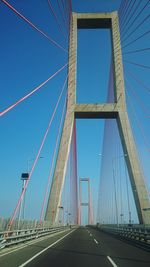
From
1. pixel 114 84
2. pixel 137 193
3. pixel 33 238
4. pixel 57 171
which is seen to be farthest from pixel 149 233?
pixel 114 84

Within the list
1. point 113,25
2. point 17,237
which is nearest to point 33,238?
point 17,237

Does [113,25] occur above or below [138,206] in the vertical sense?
above

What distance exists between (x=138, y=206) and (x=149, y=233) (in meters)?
11.5

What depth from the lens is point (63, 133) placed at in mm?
33750

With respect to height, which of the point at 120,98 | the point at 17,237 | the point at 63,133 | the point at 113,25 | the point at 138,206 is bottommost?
the point at 17,237

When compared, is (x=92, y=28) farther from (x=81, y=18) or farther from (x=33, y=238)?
(x=33, y=238)

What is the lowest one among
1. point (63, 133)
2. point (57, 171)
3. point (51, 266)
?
point (51, 266)

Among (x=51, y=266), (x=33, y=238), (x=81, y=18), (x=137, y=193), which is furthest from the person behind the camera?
(x=81, y=18)

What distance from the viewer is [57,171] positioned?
33.5 m

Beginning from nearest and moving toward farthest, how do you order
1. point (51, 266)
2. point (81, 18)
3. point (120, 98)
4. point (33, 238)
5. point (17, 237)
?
point (51, 266)
point (17, 237)
point (33, 238)
point (120, 98)
point (81, 18)

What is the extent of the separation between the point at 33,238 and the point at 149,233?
7.37 metres

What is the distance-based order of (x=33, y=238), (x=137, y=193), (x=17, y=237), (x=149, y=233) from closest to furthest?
(x=17, y=237) → (x=149, y=233) → (x=33, y=238) → (x=137, y=193)

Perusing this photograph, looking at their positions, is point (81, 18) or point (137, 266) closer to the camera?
point (137, 266)

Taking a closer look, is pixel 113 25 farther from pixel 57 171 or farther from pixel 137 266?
pixel 137 266
